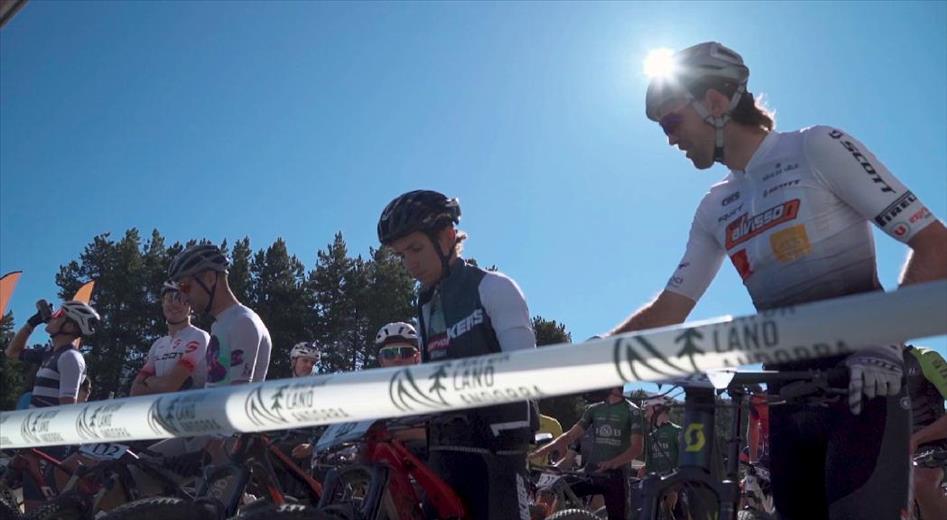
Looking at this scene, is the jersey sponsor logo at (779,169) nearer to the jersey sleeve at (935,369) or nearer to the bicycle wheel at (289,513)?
the bicycle wheel at (289,513)

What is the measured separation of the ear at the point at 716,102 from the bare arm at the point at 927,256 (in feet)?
2.74

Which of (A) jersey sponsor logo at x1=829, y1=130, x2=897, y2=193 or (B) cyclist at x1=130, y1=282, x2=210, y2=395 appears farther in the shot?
(B) cyclist at x1=130, y1=282, x2=210, y2=395

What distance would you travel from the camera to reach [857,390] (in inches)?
91.5

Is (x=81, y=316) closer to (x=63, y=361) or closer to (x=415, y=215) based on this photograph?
(x=63, y=361)

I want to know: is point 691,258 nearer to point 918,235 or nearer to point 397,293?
point 918,235

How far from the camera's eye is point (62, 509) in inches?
189

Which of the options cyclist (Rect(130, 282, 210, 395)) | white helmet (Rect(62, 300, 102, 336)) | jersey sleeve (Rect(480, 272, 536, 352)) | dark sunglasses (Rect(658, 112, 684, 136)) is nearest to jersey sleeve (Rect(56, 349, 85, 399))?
white helmet (Rect(62, 300, 102, 336))

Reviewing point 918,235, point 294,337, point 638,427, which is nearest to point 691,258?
point 918,235

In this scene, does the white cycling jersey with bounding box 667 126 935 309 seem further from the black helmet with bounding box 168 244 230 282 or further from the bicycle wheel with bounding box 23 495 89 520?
the bicycle wheel with bounding box 23 495 89 520

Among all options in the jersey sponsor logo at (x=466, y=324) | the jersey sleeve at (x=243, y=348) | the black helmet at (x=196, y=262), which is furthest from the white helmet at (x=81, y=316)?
the jersey sponsor logo at (x=466, y=324)

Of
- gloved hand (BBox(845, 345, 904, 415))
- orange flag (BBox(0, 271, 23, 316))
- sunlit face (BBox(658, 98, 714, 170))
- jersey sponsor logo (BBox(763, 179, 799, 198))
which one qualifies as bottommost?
gloved hand (BBox(845, 345, 904, 415))

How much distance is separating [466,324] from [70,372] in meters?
6.23

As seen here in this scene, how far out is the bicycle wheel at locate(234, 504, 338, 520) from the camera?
281 centimetres

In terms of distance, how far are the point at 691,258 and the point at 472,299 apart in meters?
0.98
